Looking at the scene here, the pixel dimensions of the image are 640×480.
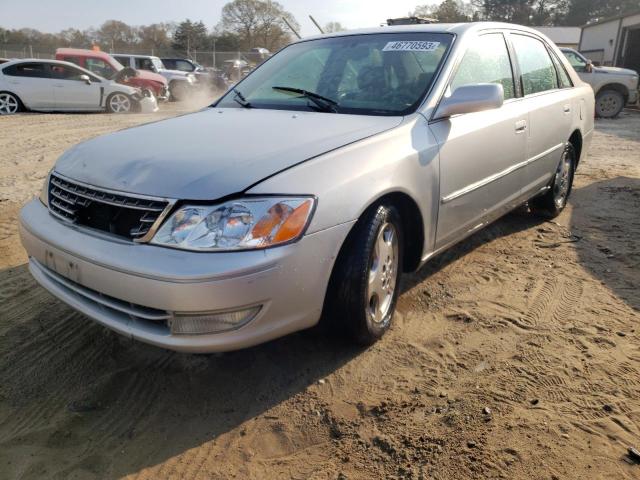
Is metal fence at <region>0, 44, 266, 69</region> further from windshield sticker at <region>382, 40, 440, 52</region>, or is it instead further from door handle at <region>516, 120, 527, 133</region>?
windshield sticker at <region>382, 40, 440, 52</region>

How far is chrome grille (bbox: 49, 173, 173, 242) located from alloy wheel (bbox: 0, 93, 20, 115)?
1235 cm

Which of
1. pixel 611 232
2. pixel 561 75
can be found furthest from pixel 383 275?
pixel 561 75

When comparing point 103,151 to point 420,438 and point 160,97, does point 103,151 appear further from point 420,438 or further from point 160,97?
point 160,97

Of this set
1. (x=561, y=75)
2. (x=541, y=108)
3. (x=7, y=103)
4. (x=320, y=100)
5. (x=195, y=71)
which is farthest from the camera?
(x=195, y=71)

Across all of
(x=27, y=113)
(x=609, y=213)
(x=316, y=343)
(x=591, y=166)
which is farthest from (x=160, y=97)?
(x=316, y=343)

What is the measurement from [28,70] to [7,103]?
0.95 m

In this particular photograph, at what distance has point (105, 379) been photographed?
102 inches

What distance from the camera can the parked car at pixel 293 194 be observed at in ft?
7.11

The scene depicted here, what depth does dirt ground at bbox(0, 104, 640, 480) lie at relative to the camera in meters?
2.09

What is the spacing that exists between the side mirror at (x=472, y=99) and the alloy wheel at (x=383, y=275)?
793 mm

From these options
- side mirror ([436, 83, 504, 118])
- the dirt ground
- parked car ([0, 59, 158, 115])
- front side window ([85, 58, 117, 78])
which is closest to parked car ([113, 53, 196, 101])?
front side window ([85, 58, 117, 78])

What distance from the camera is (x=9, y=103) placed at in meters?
13.0

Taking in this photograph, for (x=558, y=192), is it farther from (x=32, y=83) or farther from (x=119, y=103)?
(x=32, y=83)

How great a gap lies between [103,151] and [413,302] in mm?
2008
